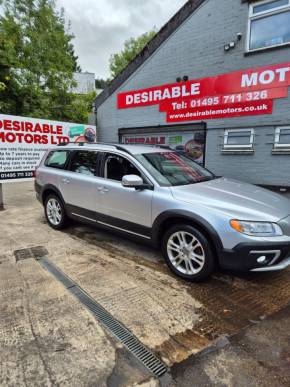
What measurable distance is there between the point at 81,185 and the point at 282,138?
5.15 metres

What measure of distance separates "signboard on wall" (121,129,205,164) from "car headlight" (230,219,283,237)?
467cm

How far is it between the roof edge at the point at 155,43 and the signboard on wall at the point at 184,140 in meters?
2.20

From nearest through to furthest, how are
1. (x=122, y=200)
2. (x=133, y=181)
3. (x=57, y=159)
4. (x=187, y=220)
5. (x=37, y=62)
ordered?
1. (x=187, y=220)
2. (x=133, y=181)
3. (x=122, y=200)
4. (x=57, y=159)
5. (x=37, y=62)

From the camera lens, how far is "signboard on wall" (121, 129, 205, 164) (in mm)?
7703

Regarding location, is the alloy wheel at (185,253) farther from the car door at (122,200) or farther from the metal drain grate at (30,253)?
the metal drain grate at (30,253)

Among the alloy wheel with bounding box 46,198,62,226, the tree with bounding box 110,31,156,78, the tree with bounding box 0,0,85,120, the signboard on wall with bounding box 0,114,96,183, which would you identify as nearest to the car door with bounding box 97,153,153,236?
the alloy wheel with bounding box 46,198,62,226

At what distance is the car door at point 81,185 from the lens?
4168 mm

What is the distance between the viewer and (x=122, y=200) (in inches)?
145

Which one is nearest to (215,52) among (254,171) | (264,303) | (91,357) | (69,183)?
(254,171)

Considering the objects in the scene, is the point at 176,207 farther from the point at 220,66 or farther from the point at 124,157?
the point at 220,66

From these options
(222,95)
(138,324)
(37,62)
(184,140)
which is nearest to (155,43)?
(222,95)

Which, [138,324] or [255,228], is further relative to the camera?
[255,228]

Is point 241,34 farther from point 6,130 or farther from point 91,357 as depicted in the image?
point 91,357

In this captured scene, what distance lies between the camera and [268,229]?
271cm
